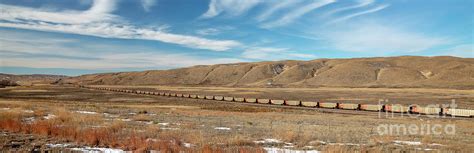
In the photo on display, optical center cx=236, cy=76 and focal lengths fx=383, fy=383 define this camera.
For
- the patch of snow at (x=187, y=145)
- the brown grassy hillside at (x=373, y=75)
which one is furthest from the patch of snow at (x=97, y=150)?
the brown grassy hillside at (x=373, y=75)

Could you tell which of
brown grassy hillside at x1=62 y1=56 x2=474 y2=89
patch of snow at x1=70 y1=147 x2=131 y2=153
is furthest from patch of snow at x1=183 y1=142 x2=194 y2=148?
brown grassy hillside at x1=62 y1=56 x2=474 y2=89

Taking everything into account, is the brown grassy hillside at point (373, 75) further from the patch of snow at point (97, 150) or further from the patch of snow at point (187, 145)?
the patch of snow at point (97, 150)

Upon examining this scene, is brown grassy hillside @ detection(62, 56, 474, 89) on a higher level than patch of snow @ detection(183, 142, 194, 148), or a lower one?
higher

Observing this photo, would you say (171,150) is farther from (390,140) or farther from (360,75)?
(360,75)

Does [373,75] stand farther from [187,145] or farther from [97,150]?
[97,150]

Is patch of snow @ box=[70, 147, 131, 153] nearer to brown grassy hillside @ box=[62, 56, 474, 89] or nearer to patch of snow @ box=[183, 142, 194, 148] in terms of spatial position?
patch of snow @ box=[183, 142, 194, 148]

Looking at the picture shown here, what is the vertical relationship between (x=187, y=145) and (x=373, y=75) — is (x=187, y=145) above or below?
below

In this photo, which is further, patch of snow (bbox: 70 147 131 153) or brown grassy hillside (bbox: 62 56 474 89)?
brown grassy hillside (bbox: 62 56 474 89)

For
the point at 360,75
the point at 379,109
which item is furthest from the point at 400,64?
the point at 379,109

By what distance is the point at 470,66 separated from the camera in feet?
464

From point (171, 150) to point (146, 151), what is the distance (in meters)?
0.69

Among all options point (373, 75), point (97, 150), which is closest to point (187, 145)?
point (97, 150)

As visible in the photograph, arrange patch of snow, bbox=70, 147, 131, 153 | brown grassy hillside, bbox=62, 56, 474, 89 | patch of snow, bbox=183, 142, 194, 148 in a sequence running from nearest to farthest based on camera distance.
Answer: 1. patch of snow, bbox=70, 147, 131, 153
2. patch of snow, bbox=183, 142, 194, 148
3. brown grassy hillside, bbox=62, 56, 474, 89

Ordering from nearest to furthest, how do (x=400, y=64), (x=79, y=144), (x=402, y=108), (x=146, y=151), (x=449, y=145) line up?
1. (x=146, y=151)
2. (x=79, y=144)
3. (x=449, y=145)
4. (x=402, y=108)
5. (x=400, y=64)
